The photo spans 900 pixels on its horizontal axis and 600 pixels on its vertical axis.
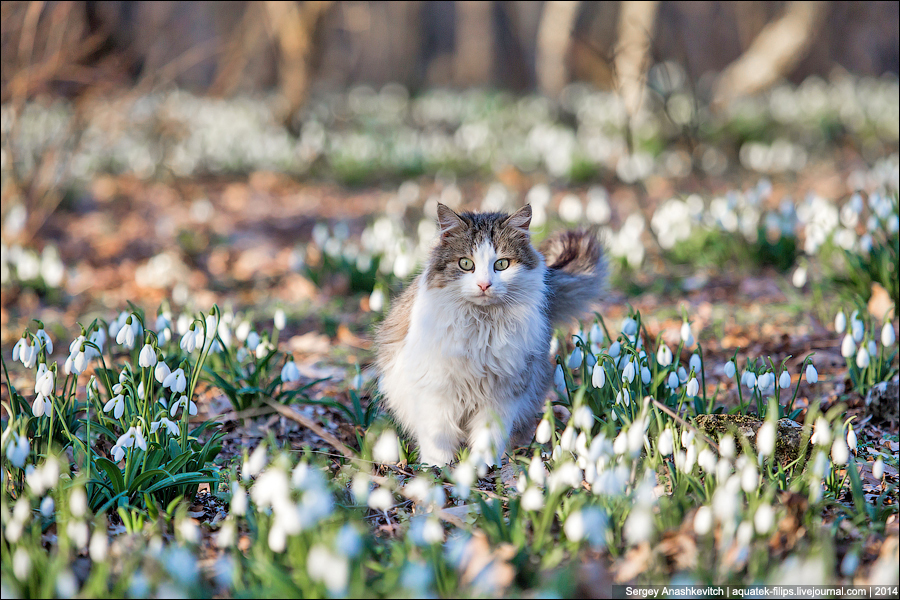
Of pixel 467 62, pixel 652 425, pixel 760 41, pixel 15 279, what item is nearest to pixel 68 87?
pixel 15 279

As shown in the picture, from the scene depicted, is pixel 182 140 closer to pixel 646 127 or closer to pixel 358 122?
pixel 358 122

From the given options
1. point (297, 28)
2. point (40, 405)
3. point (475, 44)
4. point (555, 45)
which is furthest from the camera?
point (475, 44)

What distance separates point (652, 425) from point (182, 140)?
10596 millimetres

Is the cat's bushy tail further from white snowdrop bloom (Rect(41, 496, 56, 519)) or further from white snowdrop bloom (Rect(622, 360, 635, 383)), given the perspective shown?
white snowdrop bloom (Rect(41, 496, 56, 519))

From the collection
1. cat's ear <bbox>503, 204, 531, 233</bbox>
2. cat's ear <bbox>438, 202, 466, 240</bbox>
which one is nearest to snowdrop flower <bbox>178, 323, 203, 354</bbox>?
cat's ear <bbox>438, 202, 466, 240</bbox>

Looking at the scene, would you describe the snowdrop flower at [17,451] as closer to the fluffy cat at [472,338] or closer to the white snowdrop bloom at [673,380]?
the fluffy cat at [472,338]

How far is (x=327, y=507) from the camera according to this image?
1.86 meters

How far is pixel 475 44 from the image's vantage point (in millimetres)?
24375

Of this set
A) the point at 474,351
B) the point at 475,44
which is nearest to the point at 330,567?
the point at 474,351

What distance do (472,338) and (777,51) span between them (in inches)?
436

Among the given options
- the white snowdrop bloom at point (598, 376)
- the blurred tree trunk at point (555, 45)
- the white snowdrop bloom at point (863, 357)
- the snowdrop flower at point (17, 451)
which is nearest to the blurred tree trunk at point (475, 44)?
the blurred tree trunk at point (555, 45)

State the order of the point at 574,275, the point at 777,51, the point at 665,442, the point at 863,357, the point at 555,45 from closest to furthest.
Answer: the point at 665,442 → the point at 863,357 → the point at 574,275 → the point at 777,51 → the point at 555,45

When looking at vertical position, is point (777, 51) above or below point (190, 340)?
above

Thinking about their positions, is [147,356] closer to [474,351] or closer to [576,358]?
[474,351]
